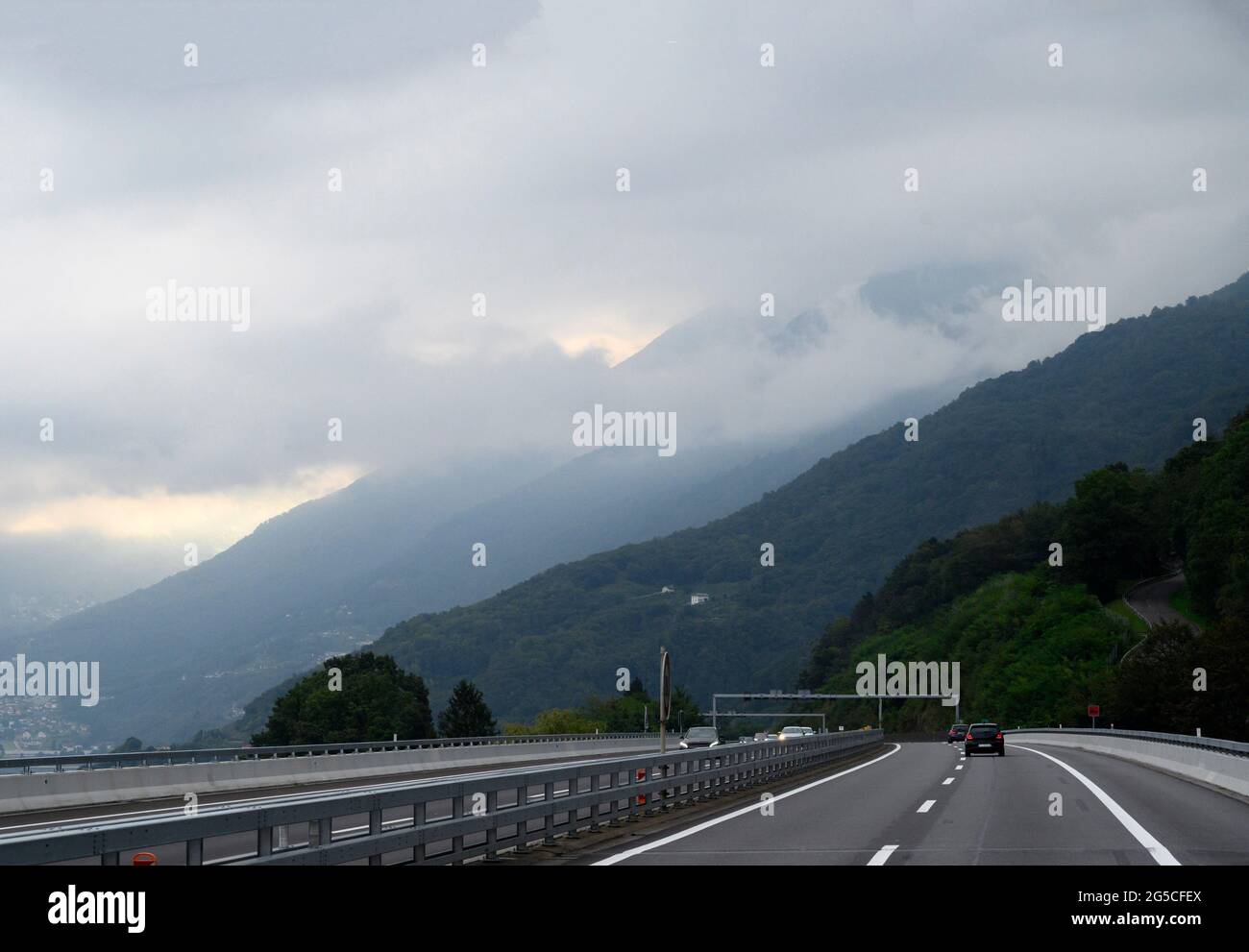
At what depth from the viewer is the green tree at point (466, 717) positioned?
146 meters

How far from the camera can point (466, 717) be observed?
486 feet

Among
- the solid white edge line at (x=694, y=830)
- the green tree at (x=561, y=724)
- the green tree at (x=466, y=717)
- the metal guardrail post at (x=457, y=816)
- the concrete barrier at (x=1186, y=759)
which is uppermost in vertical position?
the metal guardrail post at (x=457, y=816)

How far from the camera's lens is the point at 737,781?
94.9ft

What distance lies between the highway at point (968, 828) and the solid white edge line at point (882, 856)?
22 mm

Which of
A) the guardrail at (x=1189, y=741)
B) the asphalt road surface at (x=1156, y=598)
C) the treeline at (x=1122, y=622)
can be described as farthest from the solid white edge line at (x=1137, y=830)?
the asphalt road surface at (x=1156, y=598)

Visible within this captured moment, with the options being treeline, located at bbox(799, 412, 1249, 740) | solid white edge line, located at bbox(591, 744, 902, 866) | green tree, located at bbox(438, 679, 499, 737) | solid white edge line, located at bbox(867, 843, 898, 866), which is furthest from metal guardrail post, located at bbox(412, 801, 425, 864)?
green tree, located at bbox(438, 679, 499, 737)

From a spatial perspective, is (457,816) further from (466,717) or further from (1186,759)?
(466,717)

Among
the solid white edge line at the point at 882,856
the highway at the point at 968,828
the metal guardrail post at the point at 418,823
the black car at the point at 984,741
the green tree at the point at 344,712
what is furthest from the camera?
the green tree at the point at 344,712

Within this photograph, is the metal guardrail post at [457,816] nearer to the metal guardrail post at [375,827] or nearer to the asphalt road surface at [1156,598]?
the metal guardrail post at [375,827]

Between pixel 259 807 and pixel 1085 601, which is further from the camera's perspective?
pixel 1085 601
